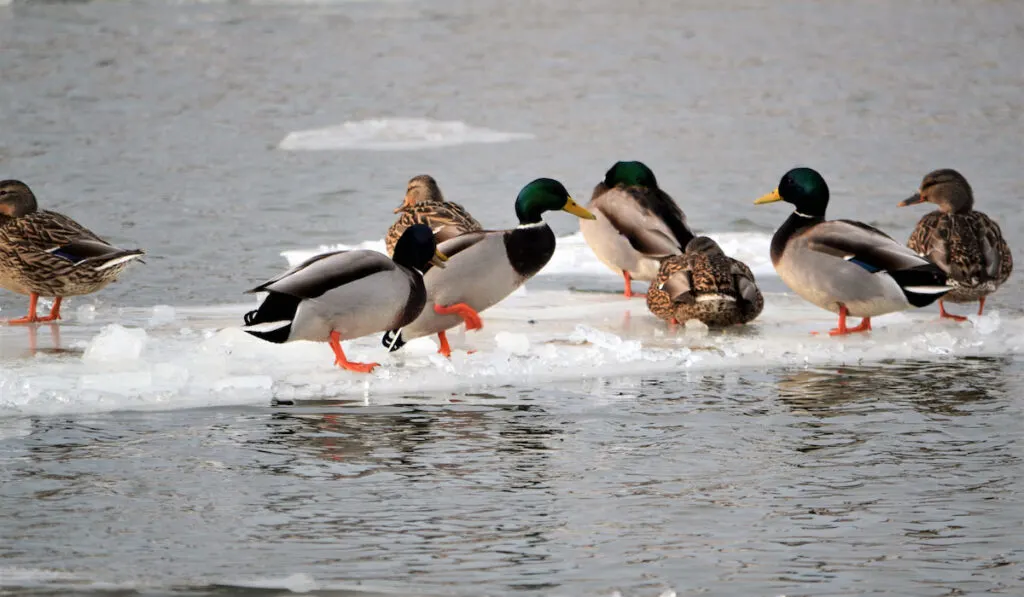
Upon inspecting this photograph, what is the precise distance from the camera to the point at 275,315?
7266mm

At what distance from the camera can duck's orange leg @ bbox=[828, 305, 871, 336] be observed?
8383 millimetres

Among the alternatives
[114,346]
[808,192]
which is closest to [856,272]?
[808,192]

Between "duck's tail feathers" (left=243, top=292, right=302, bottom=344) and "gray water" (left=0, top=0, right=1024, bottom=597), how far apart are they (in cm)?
57

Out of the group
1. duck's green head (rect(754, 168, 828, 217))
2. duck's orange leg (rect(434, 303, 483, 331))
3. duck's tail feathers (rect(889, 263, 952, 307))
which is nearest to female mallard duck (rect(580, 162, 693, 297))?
duck's green head (rect(754, 168, 828, 217))

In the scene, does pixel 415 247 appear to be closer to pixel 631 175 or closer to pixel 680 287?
pixel 680 287

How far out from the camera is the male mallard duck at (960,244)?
28.7 ft

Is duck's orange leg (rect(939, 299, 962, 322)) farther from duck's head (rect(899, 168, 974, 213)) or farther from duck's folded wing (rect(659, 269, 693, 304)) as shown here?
duck's folded wing (rect(659, 269, 693, 304))

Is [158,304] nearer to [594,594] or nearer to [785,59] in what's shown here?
[594,594]

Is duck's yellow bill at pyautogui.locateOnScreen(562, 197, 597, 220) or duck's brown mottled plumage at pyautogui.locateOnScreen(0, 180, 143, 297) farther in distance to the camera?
duck's yellow bill at pyautogui.locateOnScreen(562, 197, 597, 220)

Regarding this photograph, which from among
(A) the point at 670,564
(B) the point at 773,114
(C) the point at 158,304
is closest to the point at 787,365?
(A) the point at 670,564

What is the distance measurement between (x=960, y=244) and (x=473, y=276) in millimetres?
2750

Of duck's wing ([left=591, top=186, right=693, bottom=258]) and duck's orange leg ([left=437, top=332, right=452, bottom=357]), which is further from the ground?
duck's wing ([left=591, top=186, right=693, bottom=258])

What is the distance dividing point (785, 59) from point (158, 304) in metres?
14.3

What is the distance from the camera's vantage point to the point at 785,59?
22.2 metres
